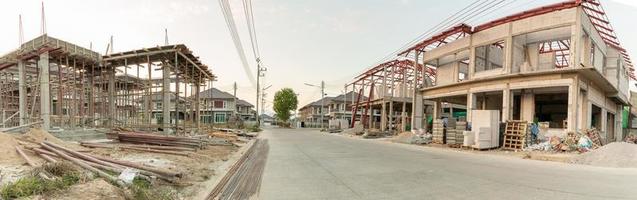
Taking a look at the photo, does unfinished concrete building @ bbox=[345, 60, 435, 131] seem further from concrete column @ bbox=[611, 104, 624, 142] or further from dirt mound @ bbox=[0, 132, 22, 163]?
dirt mound @ bbox=[0, 132, 22, 163]

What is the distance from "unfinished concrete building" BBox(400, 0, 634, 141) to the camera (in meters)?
22.3

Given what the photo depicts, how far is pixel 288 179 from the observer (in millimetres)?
9969

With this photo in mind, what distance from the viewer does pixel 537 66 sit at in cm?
2748

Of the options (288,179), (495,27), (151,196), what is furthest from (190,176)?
(495,27)

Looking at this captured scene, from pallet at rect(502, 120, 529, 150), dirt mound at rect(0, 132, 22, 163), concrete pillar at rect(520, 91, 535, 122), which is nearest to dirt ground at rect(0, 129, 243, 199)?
dirt mound at rect(0, 132, 22, 163)

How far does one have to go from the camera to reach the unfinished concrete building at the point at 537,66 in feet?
73.0

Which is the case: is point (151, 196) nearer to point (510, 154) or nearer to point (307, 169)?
point (307, 169)

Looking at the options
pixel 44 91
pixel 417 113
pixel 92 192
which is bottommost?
pixel 92 192

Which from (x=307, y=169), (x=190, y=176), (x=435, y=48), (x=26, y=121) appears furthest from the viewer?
(x=435, y=48)

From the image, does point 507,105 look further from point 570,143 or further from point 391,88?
point 391,88

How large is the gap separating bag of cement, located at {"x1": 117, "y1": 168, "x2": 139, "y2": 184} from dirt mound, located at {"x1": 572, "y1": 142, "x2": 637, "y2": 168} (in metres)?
16.6

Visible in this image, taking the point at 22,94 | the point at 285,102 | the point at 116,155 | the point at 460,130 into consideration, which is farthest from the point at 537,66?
the point at 285,102

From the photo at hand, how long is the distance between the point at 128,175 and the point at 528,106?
2612 centimetres

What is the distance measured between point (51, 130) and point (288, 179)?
11903 millimetres
